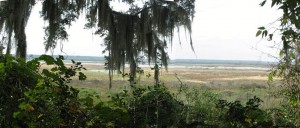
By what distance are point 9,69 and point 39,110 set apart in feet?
0.70

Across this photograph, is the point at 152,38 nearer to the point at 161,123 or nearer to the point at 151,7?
the point at 151,7

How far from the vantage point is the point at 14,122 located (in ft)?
4.93

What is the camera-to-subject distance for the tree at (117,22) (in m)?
6.90

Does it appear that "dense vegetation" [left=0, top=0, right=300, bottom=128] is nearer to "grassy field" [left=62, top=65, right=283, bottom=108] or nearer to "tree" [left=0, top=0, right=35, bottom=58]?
"grassy field" [left=62, top=65, right=283, bottom=108]

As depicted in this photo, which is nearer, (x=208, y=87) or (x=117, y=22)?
(x=117, y=22)

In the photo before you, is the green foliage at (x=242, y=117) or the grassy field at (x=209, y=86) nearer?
the green foliage at (x=242, y=117)

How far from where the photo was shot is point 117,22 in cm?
799

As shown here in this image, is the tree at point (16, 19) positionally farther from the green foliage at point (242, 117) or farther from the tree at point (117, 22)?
the green foliage at point (242, 117)

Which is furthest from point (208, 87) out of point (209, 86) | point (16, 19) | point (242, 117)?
point (242, 117)

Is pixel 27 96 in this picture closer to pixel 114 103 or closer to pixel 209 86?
pixel 114 103

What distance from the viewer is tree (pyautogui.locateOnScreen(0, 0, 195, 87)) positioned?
6898 mm

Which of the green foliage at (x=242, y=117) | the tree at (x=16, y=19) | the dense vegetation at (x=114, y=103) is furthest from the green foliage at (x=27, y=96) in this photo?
the tree at (x=16, y=19)

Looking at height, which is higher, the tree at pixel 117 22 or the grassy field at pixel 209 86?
the tree at pixel 117 22

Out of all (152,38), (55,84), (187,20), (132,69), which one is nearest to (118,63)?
(132,69)
